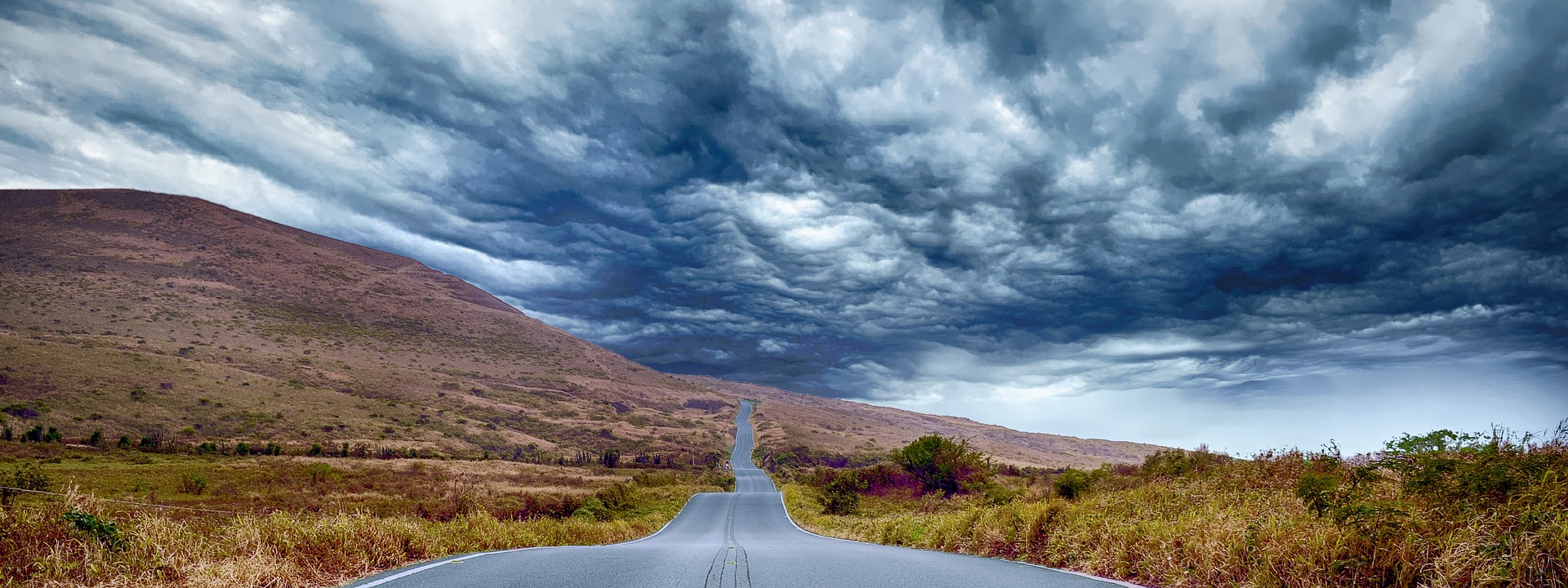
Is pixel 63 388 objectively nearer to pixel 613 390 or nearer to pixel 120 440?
pixel 120 440

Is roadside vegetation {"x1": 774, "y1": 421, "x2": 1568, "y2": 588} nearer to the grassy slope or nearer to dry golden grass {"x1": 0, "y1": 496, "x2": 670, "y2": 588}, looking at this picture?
dry golden grass {"x1": 0, "y1": 496, "x2": 670, "y2": 588}

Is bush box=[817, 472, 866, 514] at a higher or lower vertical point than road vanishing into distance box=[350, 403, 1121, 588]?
lower

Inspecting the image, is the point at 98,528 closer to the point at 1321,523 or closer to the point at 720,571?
the point at 720,571

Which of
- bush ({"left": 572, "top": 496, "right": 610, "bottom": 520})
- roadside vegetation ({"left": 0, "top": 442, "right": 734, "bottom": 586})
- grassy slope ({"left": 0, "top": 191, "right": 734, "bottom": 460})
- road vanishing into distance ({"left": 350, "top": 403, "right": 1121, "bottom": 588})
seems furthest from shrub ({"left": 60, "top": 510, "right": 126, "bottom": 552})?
grassy slope ({"left": 0, "top": 191, "right": 734, "bottom": 460})

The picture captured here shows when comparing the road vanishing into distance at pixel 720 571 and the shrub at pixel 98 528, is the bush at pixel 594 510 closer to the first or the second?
the road vanishing into distance at pixel 720 571

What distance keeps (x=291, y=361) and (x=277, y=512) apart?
10696 centimetres

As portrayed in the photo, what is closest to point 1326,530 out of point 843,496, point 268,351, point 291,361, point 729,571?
point 729,571

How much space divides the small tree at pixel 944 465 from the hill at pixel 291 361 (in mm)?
45240

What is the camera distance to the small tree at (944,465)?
42812mm

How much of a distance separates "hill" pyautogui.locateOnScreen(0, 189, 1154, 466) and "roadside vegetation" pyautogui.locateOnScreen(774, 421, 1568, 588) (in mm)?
62357

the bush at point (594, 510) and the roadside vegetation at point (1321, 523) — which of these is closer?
the roadside vegetation at point (1321, 523)

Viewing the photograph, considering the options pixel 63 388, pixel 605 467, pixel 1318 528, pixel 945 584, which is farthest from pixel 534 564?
pixel 63 388

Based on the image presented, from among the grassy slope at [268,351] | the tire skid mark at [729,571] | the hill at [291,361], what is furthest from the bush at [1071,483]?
the grassy slope at [268,351]

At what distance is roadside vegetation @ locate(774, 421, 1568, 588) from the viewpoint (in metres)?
5.96
